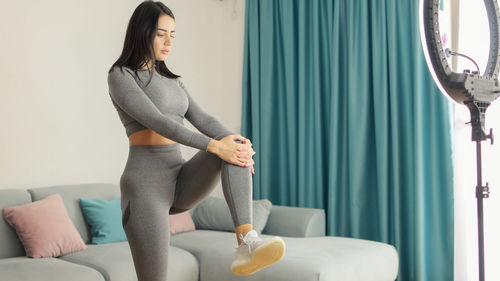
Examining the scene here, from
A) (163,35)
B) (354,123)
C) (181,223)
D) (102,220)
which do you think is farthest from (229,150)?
(354,123)

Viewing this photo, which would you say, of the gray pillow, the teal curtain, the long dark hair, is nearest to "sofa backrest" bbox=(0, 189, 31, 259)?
the gray pillow

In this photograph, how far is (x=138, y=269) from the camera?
5.66 feet

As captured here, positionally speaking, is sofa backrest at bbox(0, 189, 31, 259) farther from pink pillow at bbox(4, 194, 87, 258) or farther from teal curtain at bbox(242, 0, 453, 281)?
teal curtain at bbox(242, 0, 453, 281)

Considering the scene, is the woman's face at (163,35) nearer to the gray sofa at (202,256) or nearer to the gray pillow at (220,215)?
the gray sofa at (202,256)

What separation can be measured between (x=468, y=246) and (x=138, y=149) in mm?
2314

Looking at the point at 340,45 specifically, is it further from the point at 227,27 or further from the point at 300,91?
the point at 227,27

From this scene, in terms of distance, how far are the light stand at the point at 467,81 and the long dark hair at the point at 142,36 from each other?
97 centimetres

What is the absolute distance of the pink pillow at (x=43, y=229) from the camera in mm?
2713

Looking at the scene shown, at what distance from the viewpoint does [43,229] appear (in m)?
2.74

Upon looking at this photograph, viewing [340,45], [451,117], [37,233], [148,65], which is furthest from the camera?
[340,45]

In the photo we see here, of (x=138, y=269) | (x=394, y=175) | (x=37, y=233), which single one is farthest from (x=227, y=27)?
(x=138, y=269)

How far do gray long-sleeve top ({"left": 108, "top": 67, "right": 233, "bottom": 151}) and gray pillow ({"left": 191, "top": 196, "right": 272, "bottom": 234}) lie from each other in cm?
158

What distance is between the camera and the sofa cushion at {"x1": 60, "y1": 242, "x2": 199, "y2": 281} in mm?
2508

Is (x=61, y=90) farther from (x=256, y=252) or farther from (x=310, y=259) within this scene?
(x=256, y=252)
